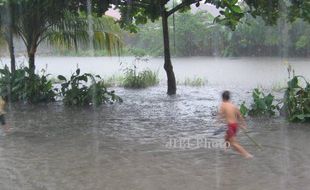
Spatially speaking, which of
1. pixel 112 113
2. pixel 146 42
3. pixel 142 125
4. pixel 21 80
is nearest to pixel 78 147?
pixel 142 125

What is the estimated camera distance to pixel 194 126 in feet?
35.8

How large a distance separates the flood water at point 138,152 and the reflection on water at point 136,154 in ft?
0.04

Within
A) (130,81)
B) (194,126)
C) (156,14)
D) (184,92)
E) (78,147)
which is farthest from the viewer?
(130,81)

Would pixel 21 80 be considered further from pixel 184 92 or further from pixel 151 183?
pixel 151 183

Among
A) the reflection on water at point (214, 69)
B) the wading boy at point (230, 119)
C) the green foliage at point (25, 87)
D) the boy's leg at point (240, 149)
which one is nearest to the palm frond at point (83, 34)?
the green foliage at point (25, 87)

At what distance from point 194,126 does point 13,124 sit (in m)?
4.13

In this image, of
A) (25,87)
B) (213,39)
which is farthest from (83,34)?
(213,39)

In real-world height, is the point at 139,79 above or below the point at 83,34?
below

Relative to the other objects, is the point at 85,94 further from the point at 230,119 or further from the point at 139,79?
the point at 230,119

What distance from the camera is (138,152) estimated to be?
8.41 m

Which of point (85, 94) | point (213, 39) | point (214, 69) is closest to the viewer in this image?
point (85, 94)

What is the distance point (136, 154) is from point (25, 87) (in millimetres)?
7734

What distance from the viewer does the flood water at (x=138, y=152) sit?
21.9ft

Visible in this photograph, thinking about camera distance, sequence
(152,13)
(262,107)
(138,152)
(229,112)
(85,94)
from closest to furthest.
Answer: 1. (229,112)
2. (138,152)
3. (262,107)
4. (85,94)
5. (152,13)
